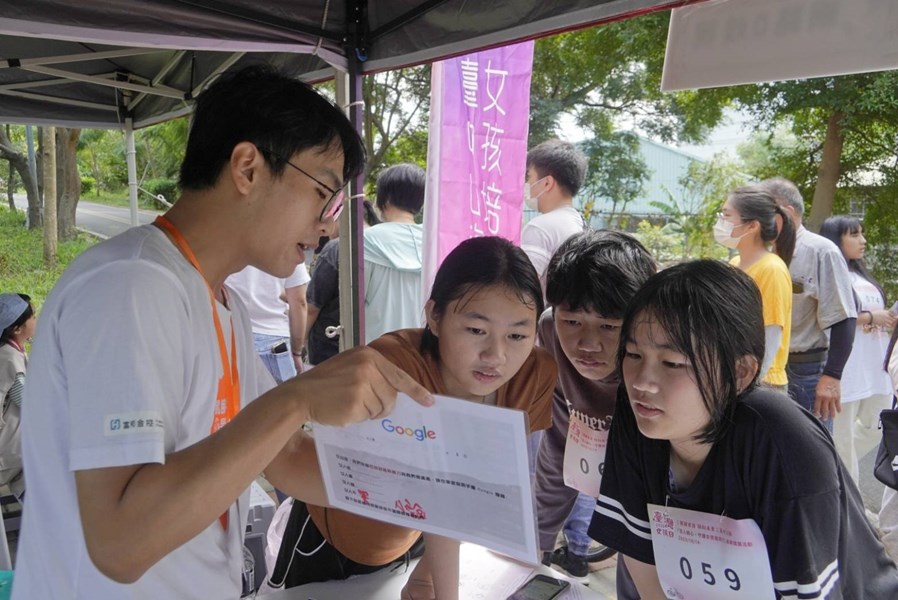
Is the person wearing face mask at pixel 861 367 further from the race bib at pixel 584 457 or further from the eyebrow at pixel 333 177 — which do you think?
the eyebrow at pixel 333 177

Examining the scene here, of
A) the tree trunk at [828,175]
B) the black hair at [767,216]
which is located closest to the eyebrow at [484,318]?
the black hair at [767,216]

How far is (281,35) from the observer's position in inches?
97.0

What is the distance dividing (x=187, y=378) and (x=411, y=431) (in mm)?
348

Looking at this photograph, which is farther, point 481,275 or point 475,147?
point 475,147

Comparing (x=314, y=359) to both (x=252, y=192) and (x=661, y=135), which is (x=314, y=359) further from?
(x=661, y=135)

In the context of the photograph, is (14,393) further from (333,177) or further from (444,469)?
(444,469)

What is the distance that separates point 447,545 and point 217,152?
3.07 ft

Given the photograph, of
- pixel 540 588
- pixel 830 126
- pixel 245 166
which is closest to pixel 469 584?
pixel 540 588

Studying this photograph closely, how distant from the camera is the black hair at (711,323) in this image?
124cm

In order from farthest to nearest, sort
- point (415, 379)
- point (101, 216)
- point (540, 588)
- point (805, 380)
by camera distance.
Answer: point (101, 216), point (805, 380), point (415, 379), point (540, 588)

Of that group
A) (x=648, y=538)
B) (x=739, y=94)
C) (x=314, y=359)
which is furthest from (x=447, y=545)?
(x=739, y=94)

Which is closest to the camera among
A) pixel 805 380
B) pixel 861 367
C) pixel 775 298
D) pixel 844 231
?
pixel 775 298

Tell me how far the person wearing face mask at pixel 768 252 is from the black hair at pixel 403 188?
1653mm

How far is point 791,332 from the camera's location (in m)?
3.71
